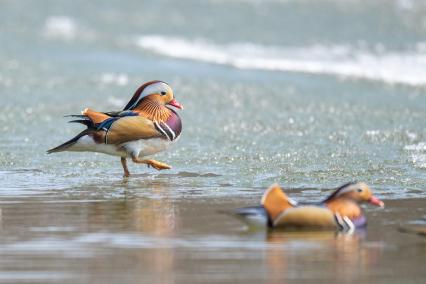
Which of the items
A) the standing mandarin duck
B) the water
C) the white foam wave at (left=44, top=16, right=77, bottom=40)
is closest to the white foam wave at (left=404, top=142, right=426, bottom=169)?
the water

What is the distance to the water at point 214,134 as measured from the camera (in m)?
6.61

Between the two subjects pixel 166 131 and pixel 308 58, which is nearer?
pixel 166 131

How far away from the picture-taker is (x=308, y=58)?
65.1 ft

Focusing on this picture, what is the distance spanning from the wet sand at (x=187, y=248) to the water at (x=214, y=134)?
0.06ft

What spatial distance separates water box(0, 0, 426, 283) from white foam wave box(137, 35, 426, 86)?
0.05m

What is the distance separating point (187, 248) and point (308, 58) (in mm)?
13259

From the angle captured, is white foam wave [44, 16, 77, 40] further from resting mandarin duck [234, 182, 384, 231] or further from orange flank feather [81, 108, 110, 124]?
resting mandarin duck [234, 182, 384, 231]

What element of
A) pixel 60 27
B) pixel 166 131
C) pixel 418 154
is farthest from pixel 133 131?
pixel 60 27

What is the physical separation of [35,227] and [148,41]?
577 inches

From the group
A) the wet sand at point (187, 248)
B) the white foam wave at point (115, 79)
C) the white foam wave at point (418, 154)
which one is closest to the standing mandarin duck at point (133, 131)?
the wet sand at point (187, 248)

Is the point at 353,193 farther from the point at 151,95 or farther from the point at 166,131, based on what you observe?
the point at 151,95

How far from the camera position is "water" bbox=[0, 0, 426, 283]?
6.61 meters

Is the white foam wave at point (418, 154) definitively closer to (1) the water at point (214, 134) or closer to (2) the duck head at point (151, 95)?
(1) the water at point (214, 134)

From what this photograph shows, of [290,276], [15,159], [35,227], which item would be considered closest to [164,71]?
[15,159]
